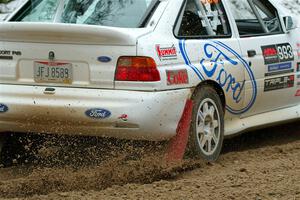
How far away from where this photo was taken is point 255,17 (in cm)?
782

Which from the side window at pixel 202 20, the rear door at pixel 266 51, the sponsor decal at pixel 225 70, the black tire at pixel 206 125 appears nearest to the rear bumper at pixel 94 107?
the black tire at pixel 206 125

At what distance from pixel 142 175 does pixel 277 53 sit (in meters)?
2.43

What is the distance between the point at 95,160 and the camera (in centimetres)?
658

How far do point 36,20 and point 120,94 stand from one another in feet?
4.60

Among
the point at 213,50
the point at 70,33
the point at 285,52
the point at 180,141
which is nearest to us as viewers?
the point at 70,33

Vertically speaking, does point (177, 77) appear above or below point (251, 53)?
above

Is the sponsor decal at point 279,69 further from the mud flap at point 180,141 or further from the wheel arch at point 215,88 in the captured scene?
the mud flap at point 180,141

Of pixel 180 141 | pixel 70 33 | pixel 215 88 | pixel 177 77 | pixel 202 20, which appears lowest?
pixel 180 141

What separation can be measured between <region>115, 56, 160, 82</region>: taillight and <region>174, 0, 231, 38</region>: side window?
57 centimetres

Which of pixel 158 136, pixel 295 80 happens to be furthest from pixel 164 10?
pixel 295 80

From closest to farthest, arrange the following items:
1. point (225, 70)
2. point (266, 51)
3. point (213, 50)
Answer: point (213, 50)
point (225, 70)
point (266, 51)

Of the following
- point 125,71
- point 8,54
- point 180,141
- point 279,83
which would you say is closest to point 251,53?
point 279,83

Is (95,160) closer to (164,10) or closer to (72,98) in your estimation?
(72,98)

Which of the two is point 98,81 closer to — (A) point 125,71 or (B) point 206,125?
(A) point 125,71
